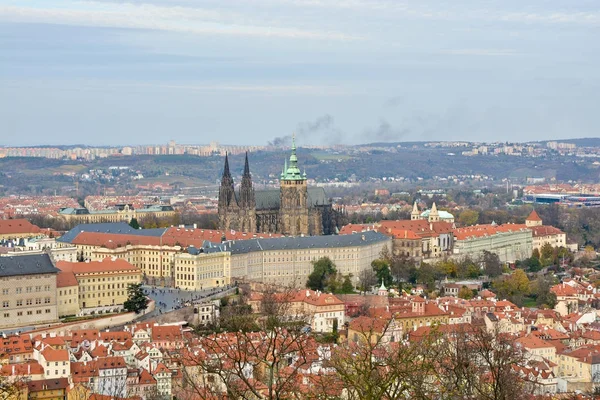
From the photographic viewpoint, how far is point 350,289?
65.6 meters

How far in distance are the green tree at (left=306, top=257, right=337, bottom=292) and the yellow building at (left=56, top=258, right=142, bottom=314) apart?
11.1 meters

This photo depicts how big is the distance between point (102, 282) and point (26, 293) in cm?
534

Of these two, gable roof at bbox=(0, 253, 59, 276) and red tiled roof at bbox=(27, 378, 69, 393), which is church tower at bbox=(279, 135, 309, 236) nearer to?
gable roof at bbox=(0, 253, 59, 276)

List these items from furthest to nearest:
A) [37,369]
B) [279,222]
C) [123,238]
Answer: [279,222] < [123,238] < [37,369]

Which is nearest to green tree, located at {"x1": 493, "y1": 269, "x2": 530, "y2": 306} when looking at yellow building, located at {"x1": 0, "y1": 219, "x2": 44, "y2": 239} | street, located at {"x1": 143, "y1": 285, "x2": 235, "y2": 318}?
street, located at {"x1": 143, "y1": 285, "x2": 235, "y2": 318}

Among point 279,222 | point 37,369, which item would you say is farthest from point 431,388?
point 279,222

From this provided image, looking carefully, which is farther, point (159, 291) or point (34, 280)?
point (159, 291)

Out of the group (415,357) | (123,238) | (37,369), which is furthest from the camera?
(123,238)

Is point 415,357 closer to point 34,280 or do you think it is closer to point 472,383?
point 472,383

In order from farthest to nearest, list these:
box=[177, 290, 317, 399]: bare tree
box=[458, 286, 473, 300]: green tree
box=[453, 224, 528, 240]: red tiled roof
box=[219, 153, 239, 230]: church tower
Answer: box=[453, 224, 528, 240]: red tiled roof < box=[219, 153, 239, 230]: church tower < box=[458, 286, 473, 300]: green tree < box=[177, 290, 317, 399]: bare tree

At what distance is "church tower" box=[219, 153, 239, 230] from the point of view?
262 feet

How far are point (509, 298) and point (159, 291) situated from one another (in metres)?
18.8

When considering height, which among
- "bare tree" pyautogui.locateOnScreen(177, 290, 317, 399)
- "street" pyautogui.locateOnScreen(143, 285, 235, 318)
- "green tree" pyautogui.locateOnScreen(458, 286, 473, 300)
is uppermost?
"bare tree" pyautogui.locateOnScreen(177, 290, 317, 399)

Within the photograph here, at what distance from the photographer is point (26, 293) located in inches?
2114
